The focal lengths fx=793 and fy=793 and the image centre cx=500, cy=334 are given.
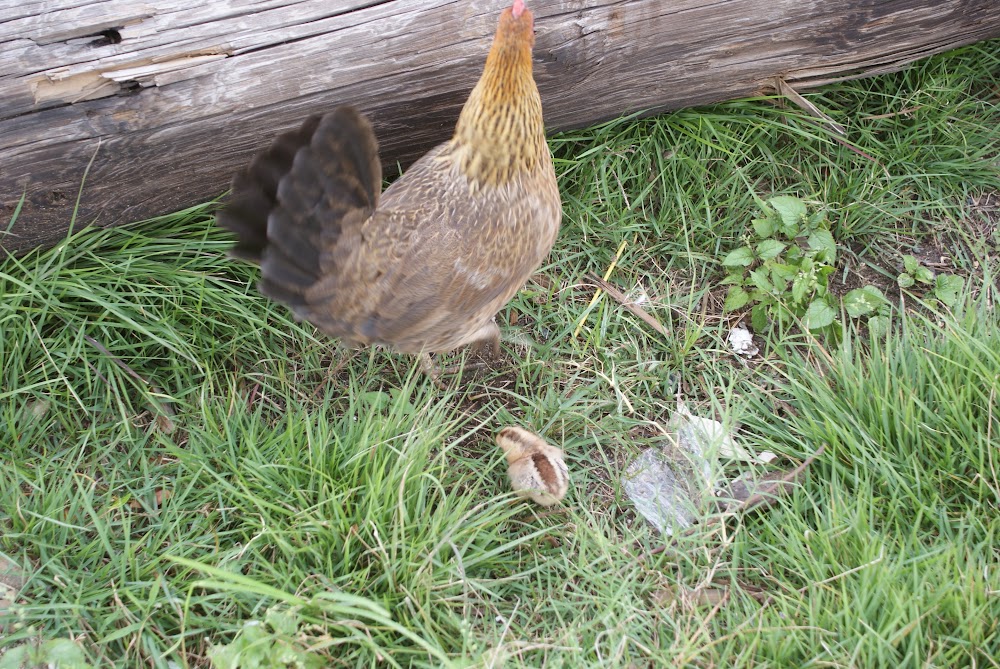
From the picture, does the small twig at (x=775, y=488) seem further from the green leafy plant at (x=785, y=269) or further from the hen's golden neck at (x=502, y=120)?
the hen's golden neck at (x=502, y=120)

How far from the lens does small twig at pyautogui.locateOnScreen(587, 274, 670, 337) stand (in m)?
3.02

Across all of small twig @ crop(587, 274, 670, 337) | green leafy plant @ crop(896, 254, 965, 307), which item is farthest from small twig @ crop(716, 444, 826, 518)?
green leafy plant @ crop(896, 254, 965, 307)

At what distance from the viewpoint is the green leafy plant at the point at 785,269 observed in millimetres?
2896

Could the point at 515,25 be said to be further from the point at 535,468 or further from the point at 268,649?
the point at 268,649

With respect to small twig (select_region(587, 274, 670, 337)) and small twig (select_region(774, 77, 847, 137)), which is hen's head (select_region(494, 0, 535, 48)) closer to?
small twig (select_region(587, 274, 670, 337))

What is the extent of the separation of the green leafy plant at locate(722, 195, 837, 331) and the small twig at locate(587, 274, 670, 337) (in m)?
0.27

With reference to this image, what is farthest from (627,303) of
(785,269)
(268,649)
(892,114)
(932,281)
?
(268,649)

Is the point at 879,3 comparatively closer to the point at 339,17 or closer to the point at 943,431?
the point at 943,431

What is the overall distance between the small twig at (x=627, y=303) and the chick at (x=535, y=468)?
2.25ft

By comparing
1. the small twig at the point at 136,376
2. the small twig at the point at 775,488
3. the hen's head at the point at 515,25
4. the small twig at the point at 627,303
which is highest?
the hen's head at the point at 515,25

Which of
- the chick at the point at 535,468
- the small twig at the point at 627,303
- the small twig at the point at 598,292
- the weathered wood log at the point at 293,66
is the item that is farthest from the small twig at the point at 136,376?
the small twig at the point at 627,303

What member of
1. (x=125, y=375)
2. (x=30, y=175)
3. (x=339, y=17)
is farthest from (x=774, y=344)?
(x=30, y=175)

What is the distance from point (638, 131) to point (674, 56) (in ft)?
1.20

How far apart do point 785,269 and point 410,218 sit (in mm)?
1447
